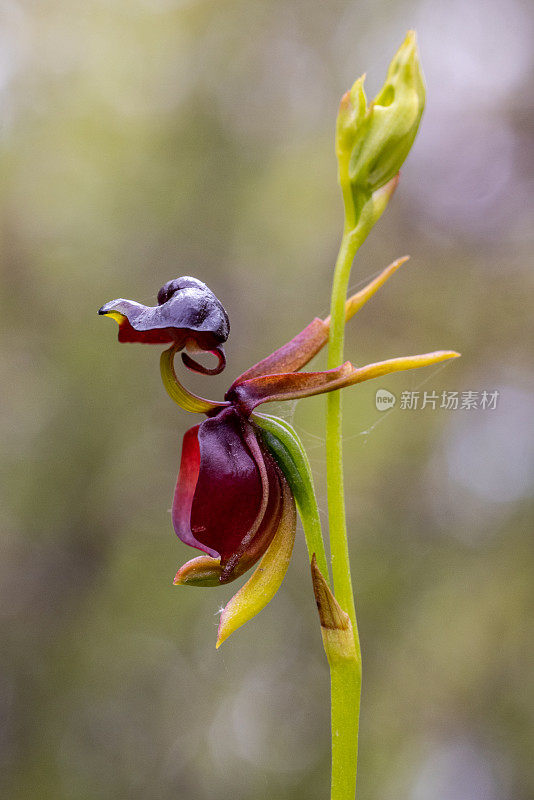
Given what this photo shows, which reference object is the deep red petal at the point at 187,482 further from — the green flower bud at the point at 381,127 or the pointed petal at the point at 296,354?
the green flower bud at the point at 381,127

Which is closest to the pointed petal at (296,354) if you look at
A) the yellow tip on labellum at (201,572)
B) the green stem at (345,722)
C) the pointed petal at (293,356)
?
the pointed petal at (293,356)

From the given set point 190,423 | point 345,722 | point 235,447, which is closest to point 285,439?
point 235,447

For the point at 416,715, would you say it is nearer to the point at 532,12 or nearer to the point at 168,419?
the point at 168,419

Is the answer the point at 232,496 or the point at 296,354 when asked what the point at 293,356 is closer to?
the point at 296,354

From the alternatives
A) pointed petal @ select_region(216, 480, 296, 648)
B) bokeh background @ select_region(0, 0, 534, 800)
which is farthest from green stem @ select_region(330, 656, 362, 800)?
bokeh background @ select_region(0, 0, 534, 800)

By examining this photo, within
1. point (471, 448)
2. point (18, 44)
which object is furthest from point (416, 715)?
point (18, 44)

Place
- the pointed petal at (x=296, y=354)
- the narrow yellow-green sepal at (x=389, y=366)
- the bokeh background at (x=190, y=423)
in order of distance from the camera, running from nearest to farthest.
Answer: the narrow yellow-green sepal at (x=389, y=366), the pointed petal at (x=296, y=354), the bokeh background at (x=190, y=423)

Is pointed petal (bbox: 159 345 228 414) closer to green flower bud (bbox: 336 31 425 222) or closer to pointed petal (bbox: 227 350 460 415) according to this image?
pointed petal (bbox: 227 350 460 415)
